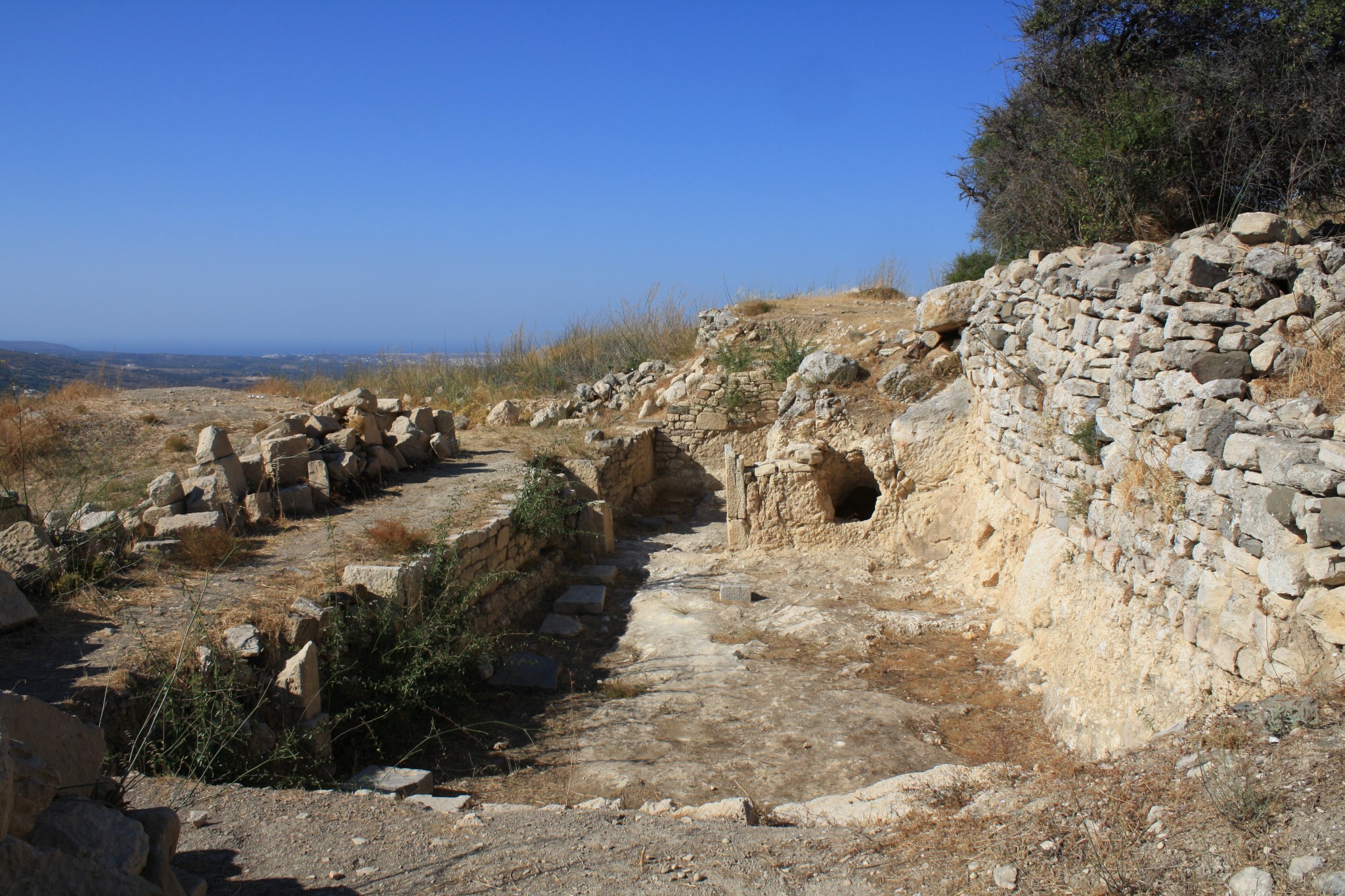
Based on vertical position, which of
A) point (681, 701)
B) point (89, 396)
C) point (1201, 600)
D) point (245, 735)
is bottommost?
point (681, 701)

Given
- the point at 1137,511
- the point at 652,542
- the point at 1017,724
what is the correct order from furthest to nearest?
the point at 652,542, the point at 1017,724, the point at 1137,511

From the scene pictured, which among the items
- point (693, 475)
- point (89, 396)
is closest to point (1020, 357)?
point (693, 475)

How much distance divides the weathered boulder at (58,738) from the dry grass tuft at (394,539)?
3.98 meters

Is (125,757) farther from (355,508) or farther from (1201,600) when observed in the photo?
(1201,600)

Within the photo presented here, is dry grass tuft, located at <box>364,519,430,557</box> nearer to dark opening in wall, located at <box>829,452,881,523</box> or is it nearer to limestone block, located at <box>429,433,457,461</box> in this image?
limestone block, located at <box>429,433,457,461</box>

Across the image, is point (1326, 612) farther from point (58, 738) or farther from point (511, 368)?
point (511, 368)

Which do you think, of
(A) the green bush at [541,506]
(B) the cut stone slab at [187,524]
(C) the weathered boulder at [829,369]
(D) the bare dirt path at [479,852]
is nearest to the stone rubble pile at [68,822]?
(D) the bare dirt path at [479,852]

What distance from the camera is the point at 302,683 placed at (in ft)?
15.5

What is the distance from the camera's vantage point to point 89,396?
39.4 ft

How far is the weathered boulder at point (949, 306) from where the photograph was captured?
9555 mm

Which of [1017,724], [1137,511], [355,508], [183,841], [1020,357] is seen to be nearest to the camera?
[183,841]

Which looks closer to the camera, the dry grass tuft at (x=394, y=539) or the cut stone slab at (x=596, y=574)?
the dry grass tuft at (x=394, y=539)

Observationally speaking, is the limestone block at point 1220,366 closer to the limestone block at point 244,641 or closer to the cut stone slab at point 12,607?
the limestone block at point 244,641

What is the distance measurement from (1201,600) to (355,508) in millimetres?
7047
